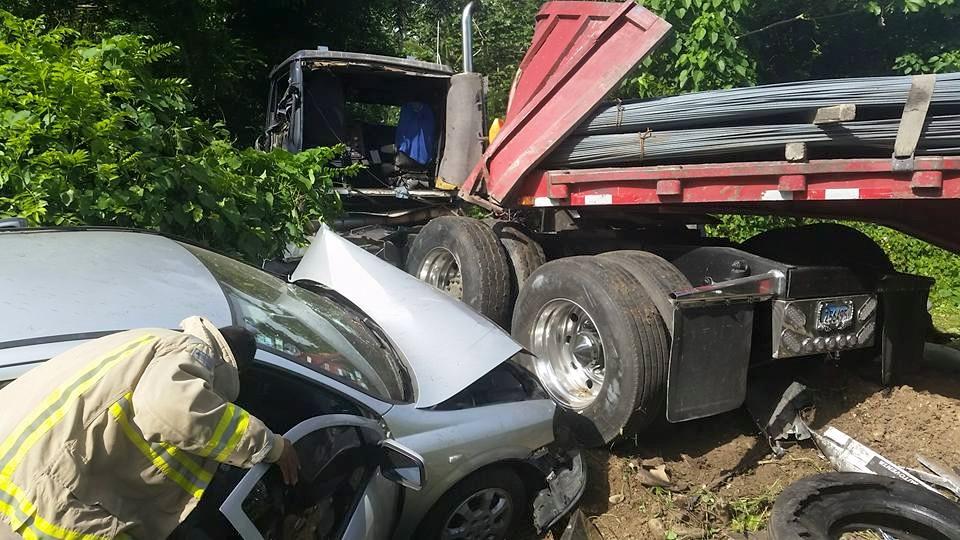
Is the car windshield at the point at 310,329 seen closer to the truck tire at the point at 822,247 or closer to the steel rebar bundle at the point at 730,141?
the steel rebar bundle at the point at 730,141

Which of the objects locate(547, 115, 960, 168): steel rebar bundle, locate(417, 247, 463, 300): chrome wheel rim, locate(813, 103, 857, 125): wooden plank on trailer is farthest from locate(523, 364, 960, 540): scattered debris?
locate(417, 247, 463, 300): chrome wheel rim

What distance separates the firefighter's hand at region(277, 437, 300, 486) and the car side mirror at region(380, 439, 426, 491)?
1.09 ft

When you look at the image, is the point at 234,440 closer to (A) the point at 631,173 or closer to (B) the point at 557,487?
(B) the point at 557,487

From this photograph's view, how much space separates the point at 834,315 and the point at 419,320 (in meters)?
2.25

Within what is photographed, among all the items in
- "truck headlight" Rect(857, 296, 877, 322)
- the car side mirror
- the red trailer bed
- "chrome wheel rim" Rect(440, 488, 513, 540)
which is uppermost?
the red trailer bed

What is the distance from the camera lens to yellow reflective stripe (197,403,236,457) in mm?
1821

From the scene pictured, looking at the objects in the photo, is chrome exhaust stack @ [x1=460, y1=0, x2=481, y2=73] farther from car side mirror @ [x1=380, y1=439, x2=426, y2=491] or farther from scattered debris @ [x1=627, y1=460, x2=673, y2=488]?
car side mirror @ [x1=380, y1=439, x2=426, y2=491]

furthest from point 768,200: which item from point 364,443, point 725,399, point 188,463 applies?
point 188,463

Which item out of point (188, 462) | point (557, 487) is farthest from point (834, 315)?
point (188, 462)

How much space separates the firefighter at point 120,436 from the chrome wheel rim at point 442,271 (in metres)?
3.64

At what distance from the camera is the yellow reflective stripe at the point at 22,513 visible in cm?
163

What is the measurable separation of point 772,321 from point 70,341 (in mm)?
3216

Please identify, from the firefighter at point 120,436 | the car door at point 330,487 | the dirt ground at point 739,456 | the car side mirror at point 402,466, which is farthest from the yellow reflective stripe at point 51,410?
the dirt ground at point 739,456

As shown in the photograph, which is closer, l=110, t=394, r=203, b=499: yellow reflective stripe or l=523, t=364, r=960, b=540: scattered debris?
l=110, t=394, r=203, b=499: yellow reflective stripe
